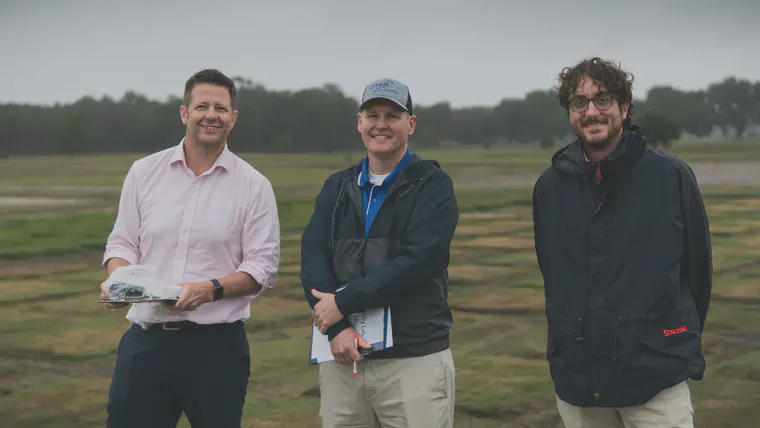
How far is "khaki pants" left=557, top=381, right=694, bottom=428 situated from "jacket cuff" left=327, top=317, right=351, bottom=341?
97 centimetres

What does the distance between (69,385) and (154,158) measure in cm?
421

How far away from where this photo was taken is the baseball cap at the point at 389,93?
3.46 m

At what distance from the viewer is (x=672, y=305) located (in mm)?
3141

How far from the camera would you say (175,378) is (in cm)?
348

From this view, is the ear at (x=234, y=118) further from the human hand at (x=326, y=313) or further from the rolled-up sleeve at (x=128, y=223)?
the human hand at (x=326, y=313)

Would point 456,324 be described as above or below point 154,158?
below

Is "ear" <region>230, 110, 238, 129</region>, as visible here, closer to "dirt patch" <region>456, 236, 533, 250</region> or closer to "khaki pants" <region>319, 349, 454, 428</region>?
"khaki pants" <region>319, 349, 454, 428</region>

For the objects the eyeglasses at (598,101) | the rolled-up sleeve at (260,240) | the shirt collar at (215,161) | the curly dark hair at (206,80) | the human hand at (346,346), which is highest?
the curly dark hair at (206,80)

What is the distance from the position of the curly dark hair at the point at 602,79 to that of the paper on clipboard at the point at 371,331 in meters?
1.07

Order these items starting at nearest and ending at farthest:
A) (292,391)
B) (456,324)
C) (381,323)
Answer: (381,323), (292,391), (456,324)

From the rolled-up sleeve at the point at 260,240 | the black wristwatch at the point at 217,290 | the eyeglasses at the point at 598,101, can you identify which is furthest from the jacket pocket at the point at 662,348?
the black wristwatch at the point at 217,290

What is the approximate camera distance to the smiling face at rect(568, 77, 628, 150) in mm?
3238

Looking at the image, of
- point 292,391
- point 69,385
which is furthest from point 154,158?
point 69,385

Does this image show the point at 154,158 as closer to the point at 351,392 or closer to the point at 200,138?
the point at 200,138
